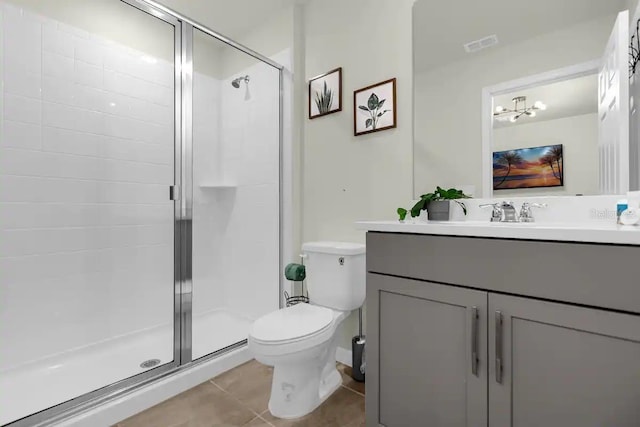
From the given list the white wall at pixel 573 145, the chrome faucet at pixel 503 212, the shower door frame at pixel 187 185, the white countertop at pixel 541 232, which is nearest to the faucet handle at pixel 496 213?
the chrome faucet at pixel 503 212

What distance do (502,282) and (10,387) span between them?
7.85 ft

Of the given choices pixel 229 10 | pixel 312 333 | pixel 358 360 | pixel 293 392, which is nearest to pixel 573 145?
pixel 312 333

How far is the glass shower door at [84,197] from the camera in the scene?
1802mm

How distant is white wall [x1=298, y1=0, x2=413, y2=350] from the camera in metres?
1.81

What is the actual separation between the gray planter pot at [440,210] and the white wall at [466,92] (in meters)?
0.18

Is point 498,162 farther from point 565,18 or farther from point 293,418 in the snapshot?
Result: point 293,418

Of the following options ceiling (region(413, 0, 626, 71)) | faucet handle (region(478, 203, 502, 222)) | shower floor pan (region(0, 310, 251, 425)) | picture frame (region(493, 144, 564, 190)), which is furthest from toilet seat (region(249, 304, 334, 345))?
ceiling (region(413, 0, 626, 71))

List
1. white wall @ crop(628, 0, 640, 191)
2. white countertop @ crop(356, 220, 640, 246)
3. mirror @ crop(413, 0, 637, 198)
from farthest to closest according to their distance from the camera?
mirror @ crop(413, 0, 637, 198) < white wall @ crop(628, 0, 640, 191) < white countertop @ crop(356, 220, 640, 246)

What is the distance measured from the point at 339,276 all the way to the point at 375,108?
1012 millimetres

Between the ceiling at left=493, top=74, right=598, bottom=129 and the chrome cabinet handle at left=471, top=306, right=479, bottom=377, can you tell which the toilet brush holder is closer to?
the chrome cabinet handle at left=471, top=306, right=479, bottom=377

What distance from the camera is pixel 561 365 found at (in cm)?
88

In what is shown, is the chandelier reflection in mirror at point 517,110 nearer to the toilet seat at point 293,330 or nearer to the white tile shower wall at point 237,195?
the toilet seat at point 293,330

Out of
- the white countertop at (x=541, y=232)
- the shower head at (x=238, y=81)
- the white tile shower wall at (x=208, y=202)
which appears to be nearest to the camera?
the white countertop at (x=541, y=232)

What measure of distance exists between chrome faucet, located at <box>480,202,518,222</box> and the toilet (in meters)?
0.68
